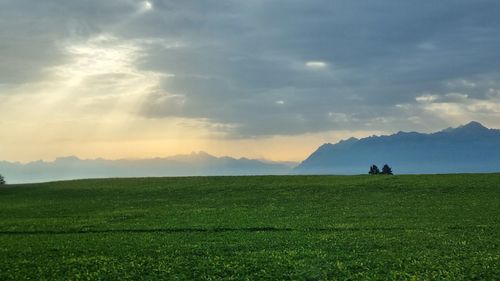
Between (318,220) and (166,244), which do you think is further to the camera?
(318,220)

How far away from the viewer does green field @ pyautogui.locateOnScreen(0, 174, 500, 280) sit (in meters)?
31.4

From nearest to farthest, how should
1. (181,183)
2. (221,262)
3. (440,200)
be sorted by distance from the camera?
(221,262) < (440,200) < (181,183)

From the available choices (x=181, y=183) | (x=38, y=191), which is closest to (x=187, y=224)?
(x=181, y=183)

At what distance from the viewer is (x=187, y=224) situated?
178 ft

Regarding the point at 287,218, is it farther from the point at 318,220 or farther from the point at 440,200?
the point at 440,200

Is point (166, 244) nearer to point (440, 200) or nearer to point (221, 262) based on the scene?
point (221, 262)

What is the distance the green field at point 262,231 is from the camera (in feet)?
103

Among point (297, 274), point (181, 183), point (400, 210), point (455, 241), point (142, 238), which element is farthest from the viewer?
point (181, 183)

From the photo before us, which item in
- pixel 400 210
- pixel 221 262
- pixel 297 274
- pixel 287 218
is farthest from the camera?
pixel 400 210

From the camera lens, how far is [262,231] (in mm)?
48531

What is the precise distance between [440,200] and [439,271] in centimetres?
4201

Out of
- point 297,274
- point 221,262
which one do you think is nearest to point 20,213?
point 221,262

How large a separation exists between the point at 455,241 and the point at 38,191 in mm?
82760

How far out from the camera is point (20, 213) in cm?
7069
